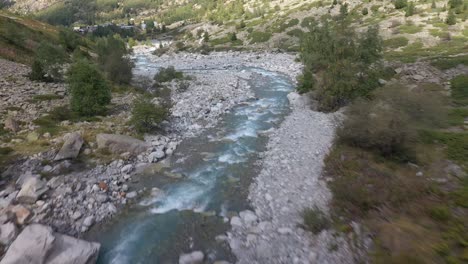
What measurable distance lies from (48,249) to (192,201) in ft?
20.3

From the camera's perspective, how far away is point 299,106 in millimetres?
28172

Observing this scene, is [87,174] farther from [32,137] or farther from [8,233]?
[32,137]

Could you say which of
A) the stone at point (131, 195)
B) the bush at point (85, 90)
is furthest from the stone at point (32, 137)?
the stone at point (131, 195)

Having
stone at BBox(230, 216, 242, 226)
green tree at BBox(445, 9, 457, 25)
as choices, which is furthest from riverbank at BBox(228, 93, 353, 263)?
green tree at BBox(445, 9, 457, 25)

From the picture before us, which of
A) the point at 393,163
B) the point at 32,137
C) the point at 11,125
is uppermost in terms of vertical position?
the point at 11,125

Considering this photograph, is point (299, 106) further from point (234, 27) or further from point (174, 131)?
point (234, 27)

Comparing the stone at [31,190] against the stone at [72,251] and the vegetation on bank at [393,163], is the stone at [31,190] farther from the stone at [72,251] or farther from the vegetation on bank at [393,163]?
the vegetation on bank at [393,163]

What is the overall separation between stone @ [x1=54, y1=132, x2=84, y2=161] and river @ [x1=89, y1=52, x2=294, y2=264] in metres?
4.77

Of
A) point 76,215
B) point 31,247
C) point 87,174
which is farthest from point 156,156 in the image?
point 31,247

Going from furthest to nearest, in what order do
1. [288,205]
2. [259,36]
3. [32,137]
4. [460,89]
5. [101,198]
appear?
[259,36]
[460,89]
[32,137]
[101,198]
[288,205]

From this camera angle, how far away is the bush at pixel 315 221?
1224 cm

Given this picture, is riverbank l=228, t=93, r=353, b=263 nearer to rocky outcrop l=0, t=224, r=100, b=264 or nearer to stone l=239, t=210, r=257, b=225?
stone l=239, t=210, r=257, b=225

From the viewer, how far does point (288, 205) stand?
14.0 metres

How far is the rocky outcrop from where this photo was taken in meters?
10.5
